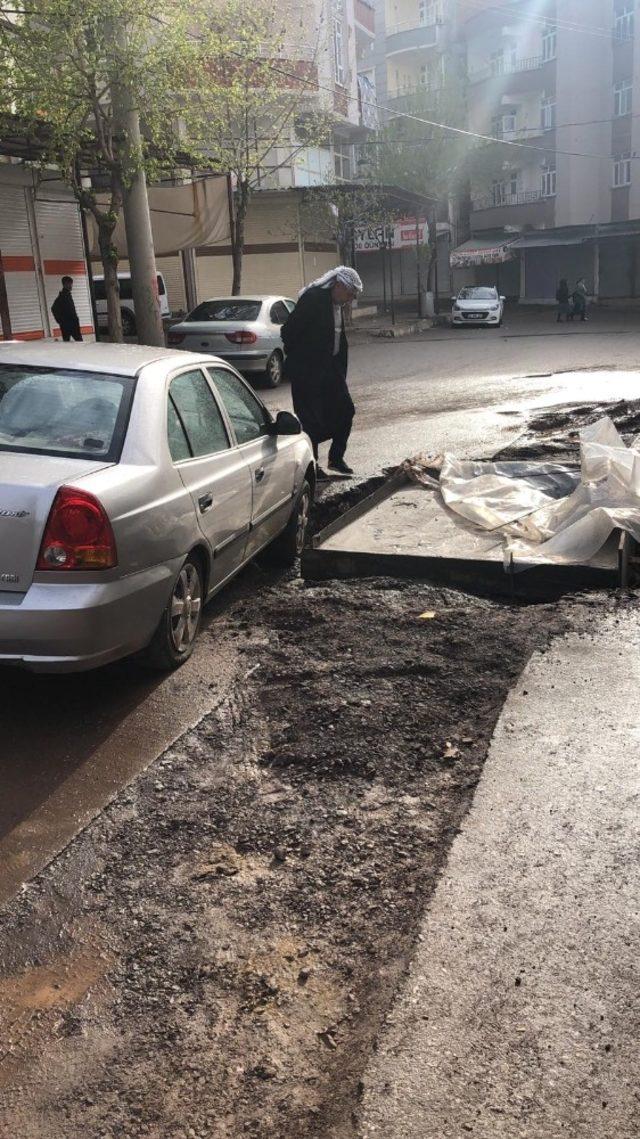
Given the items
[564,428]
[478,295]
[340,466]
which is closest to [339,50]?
[478,295]

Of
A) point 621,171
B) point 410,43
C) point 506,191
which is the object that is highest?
point 410,43

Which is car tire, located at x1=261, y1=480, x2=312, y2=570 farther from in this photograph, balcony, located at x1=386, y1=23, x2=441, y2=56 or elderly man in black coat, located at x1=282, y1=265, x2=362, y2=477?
balcony, located at x1=386, y1=23, x2=441, y2=56

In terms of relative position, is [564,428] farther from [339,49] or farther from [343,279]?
[339,49]

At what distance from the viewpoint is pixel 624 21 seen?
52938 mm

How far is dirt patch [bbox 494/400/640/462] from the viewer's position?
1087 cm

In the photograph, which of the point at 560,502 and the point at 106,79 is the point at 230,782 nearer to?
the point at 560,502

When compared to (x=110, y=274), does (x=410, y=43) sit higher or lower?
higher

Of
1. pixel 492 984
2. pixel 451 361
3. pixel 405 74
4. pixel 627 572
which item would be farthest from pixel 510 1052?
pixel 405 74

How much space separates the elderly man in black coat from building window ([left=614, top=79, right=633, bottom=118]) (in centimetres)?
4999

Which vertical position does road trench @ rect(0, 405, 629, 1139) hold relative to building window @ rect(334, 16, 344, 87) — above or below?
below

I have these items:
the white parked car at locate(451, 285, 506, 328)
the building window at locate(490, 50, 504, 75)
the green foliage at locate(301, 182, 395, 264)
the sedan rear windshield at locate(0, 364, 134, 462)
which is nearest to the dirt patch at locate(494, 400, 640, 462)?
the sedan rear windshield at locate(0, 364, 134, 462)

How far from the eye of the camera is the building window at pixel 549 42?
5540 cm

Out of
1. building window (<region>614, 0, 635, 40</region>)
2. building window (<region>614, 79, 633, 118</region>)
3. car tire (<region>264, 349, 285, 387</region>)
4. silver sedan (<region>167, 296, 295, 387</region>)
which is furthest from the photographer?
building window (<region>614, 79, 633, 118</region>)

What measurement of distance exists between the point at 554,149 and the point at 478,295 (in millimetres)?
19380
